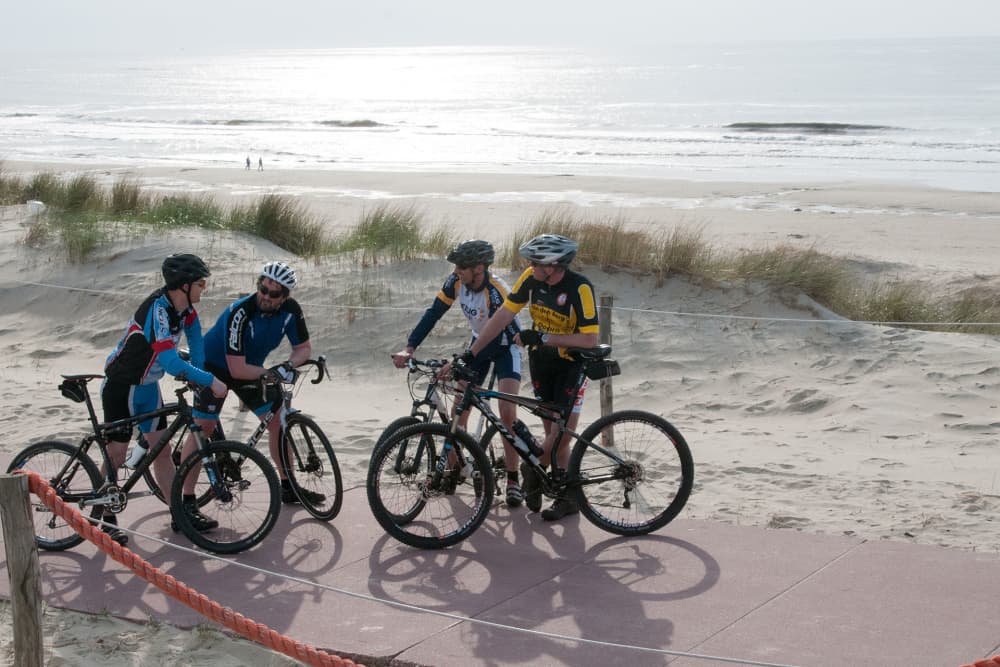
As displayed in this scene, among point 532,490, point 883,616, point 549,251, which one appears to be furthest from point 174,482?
point 883,616

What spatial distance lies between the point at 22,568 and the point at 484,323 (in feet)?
11.1

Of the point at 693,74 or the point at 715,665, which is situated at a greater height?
the point at 693,74

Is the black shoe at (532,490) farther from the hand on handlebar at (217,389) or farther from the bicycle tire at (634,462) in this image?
the hand on handlebar at (217,389)

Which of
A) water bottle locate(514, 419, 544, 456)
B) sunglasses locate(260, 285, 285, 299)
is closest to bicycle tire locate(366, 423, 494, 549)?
water bottle locate(514, 419, 544, 456)

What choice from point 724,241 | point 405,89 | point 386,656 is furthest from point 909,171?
point 405,89

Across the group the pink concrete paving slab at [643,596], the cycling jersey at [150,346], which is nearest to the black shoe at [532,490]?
the pink concrete paving slab at [643,596]

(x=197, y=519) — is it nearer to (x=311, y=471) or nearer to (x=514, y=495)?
(x=311, y=471)

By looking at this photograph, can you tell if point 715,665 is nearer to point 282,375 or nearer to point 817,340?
point 282,375

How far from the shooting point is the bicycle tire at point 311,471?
6.34m

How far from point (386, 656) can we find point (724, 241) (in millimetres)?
15675

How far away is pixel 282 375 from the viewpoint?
617 centimetres

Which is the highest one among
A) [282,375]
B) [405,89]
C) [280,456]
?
[405,89]

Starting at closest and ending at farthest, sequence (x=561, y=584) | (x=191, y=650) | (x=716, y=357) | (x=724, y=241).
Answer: (x=191, y=650)
(x=561, y=584)
(x=716, y=357)
(x=724, y=241)

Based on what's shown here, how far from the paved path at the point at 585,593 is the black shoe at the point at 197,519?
196mm
